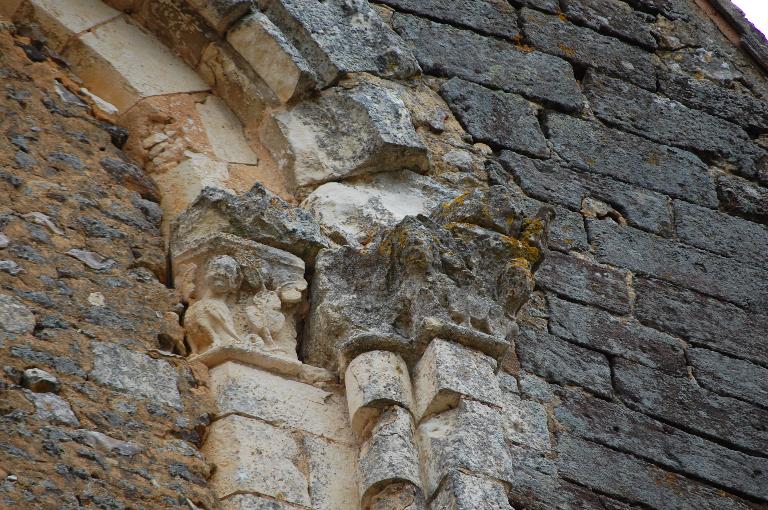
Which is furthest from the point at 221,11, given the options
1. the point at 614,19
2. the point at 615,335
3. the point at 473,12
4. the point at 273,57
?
the point at 614,19

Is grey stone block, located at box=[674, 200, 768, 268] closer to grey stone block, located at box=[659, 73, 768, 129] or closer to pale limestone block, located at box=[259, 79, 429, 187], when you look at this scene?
grey stone block, located at box=[659, 73, 768, 129]

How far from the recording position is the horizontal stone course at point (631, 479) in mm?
4945

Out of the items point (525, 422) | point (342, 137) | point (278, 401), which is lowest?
point (525, 422)

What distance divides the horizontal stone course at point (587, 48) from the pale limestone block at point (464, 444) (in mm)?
2800

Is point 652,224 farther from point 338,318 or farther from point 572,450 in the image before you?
point 338,318

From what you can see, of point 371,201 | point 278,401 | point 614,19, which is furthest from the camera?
point 614,19

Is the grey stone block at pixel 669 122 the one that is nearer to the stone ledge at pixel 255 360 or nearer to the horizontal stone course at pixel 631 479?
the horizontal stone course at pixel 631 479

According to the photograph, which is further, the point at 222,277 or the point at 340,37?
the point at 340,37

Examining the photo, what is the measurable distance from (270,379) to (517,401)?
3.77ft

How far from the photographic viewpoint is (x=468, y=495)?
3.86 m

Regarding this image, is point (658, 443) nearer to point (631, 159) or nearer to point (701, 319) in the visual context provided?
A: point (701, 319)

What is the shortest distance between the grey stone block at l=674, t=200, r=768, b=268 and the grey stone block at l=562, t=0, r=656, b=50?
102cm

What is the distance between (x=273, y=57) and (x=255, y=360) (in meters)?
1.41

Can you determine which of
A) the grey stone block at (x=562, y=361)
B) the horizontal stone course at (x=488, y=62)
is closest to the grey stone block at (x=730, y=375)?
the grey stone block at (x=562, y=361)
